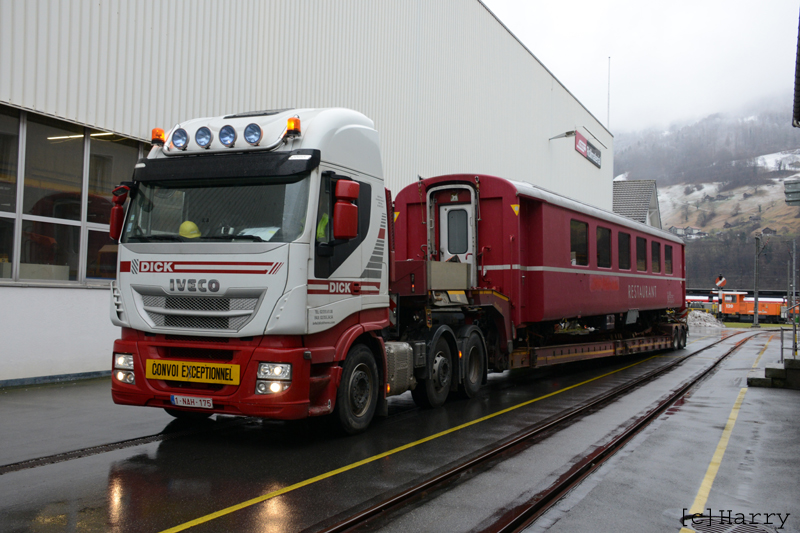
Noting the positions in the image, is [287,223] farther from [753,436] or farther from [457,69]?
[457,69]

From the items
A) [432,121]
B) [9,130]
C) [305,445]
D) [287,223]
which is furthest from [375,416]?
[432,121]

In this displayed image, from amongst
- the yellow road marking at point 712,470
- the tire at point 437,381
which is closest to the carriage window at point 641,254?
the yellow road marking at point 712,470

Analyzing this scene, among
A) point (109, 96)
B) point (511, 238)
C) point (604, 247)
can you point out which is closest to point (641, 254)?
point (604, 247)

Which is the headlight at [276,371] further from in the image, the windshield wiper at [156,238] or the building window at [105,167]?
the building window at [105,167]

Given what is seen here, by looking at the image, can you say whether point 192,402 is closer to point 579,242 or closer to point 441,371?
point 441,371

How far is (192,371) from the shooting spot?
6.48 metres

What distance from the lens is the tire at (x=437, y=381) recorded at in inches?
365

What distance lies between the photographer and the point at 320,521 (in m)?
4.57

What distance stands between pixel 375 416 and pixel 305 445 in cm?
172

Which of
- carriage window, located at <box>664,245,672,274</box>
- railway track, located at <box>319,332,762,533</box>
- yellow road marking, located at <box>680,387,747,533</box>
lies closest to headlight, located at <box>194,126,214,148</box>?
railway track, located at <box>319,332,762,533</box>

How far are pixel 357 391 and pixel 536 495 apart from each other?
270 centimetres

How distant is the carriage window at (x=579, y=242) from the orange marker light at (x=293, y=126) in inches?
286

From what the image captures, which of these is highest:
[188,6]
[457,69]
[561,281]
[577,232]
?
[457,69]

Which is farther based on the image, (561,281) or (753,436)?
(561,281)
